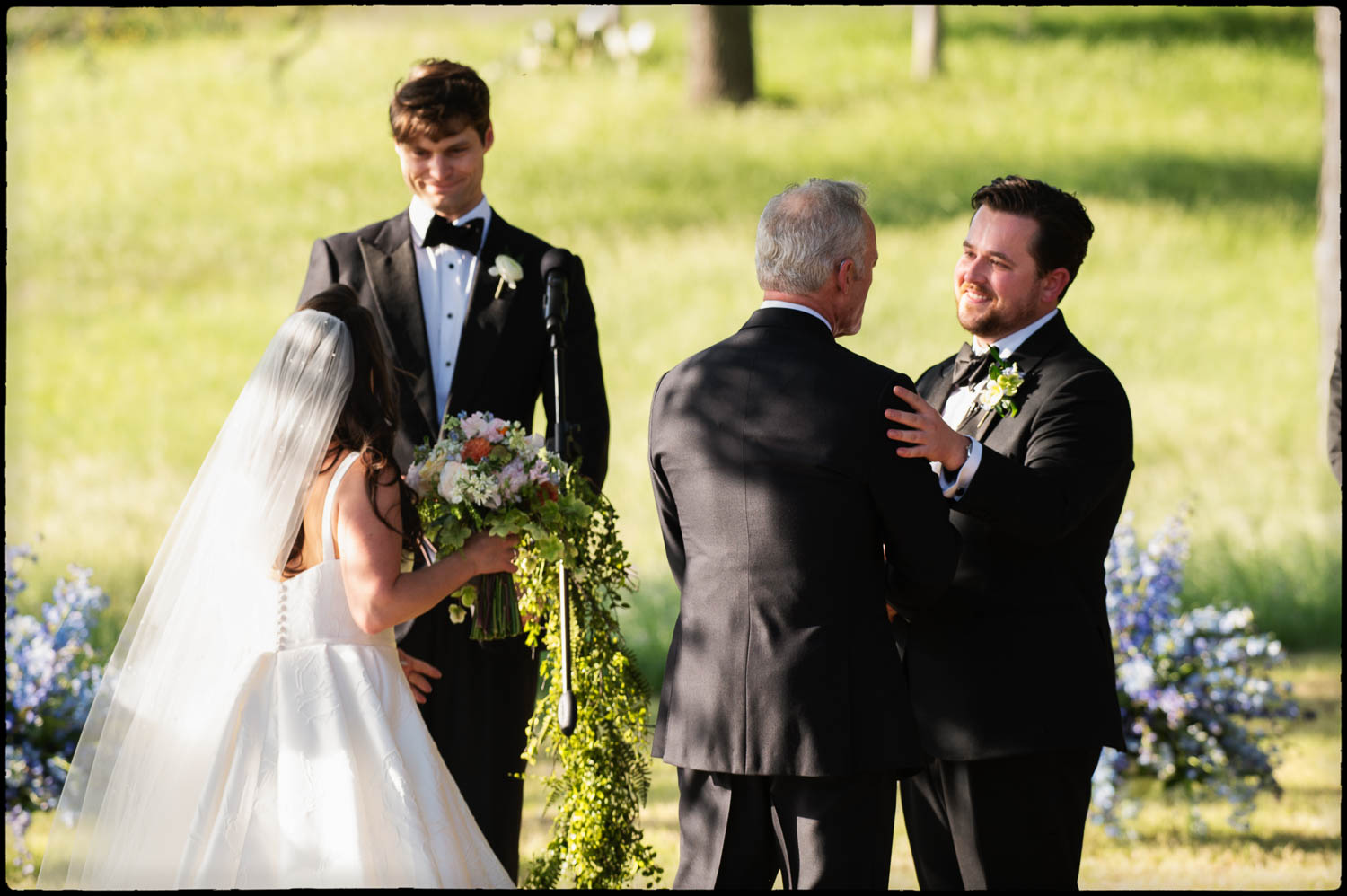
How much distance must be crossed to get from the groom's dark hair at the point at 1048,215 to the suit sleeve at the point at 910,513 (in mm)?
733

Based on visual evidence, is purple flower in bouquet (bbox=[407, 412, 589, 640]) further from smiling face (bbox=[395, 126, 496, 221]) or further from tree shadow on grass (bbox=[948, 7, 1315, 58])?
tree shadow on grass (bbox=[948, 7, 1315, 58])

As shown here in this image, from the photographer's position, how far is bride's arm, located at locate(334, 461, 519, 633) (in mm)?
3646

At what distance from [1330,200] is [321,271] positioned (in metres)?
7.56

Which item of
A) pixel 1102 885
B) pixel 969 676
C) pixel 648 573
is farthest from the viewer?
pixel 648 573

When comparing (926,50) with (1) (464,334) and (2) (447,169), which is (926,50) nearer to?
(2) (447,169)

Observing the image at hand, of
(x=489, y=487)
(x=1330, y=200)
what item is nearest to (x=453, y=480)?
(x=489, y=487)

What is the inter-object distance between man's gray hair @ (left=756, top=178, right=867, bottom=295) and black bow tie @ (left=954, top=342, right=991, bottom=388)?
27.0 inches

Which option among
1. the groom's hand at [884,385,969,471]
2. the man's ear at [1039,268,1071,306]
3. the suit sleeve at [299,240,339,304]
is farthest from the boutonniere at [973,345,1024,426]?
the suit sleeve at [299,240,339,304]

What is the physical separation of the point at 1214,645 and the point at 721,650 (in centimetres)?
424

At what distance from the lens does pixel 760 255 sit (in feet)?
10.8

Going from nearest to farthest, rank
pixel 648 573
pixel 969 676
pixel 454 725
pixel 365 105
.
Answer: pixel 969 676, pixel 454 725, pixel 648 573, pixel 365 105

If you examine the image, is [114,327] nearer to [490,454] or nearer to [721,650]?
[490,454]

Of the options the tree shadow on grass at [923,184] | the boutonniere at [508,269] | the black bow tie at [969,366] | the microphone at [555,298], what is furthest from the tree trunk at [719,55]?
the black bow tie at [969,366]

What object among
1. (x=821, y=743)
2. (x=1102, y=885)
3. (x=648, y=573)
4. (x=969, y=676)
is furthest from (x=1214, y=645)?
(x=648, y=573)
